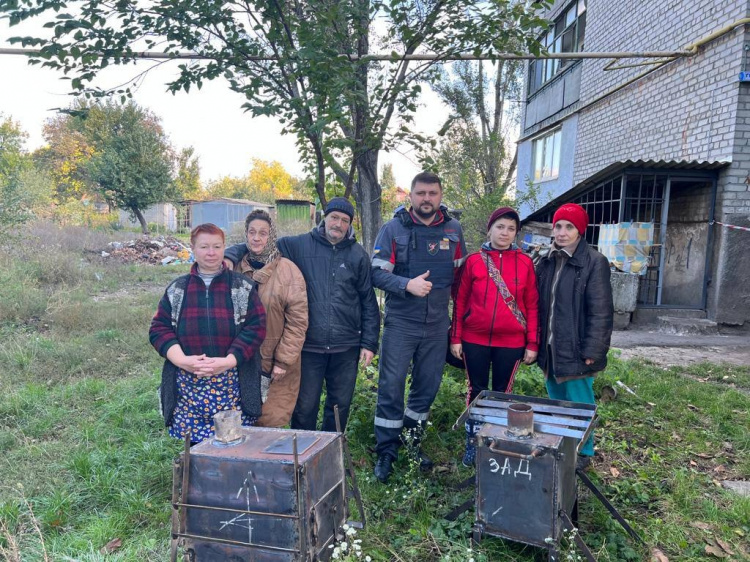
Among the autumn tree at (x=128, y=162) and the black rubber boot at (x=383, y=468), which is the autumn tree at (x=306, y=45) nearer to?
the black rubber boot at (x=383, y=468)

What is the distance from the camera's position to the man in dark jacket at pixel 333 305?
3.20m

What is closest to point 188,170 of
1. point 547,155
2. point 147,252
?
point 147,252

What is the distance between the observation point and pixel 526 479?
7.51 feet

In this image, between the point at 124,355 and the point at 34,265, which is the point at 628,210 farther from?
the point at 34,265

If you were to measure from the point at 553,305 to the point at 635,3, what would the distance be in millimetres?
9506

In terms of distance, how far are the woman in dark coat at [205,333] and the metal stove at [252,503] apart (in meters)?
0.79

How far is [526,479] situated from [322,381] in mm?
1494

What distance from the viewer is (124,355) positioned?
6.33 meters

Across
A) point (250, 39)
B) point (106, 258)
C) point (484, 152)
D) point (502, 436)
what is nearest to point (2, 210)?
point (106, 258)

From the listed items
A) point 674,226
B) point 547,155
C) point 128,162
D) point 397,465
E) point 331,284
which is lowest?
point 397,465

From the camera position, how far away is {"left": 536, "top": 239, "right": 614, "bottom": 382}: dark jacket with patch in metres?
3.19

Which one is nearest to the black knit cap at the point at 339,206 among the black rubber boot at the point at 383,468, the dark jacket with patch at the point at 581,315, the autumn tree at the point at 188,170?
the dark jacket with patch at the point at 581,315

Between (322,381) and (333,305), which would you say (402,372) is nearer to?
(322,381)

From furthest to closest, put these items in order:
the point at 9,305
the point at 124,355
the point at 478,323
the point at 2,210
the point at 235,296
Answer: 1. the point at 2,210
2. the point at 9,305
3. the point at 124,355
4. the point at 478,323
5. the point at 235,296
